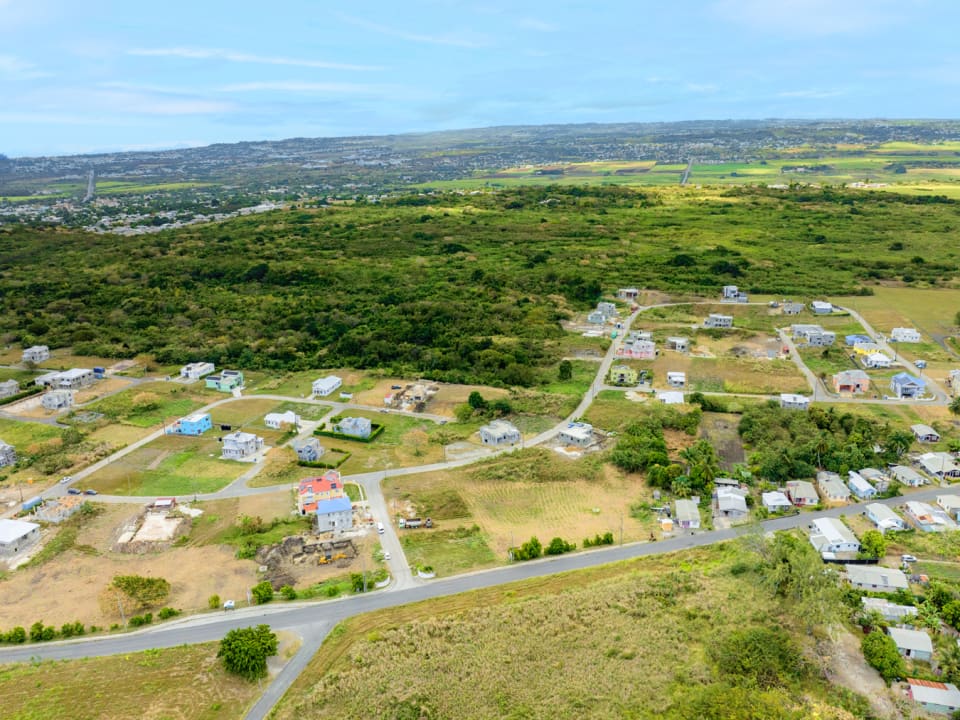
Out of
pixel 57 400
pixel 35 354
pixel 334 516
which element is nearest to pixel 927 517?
pixel 334 516

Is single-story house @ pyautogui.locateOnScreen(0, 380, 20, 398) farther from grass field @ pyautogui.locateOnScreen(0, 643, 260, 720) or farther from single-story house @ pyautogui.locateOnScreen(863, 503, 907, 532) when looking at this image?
single-story house @ pyautogui.locateOnScreen(863, 503, 907, 532)

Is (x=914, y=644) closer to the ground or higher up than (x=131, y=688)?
higher up

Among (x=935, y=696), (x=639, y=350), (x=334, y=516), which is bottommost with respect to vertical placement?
(x=935, y=696)

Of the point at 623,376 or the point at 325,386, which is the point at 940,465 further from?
the point at 325,386

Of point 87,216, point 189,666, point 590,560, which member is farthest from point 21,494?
point 87,216

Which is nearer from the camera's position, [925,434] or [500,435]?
[925,434]

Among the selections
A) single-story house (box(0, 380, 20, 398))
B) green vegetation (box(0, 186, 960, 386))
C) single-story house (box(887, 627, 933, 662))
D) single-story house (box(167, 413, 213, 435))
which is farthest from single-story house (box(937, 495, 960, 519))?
single-story house (box(0, 380, 20, 398))

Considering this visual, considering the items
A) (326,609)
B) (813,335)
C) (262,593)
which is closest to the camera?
(326,609)
